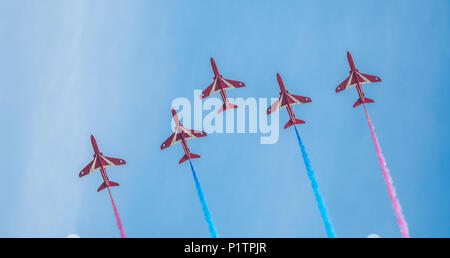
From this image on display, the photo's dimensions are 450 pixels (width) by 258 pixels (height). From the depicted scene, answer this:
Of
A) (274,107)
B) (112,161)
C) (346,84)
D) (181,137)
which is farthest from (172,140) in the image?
(346,84)

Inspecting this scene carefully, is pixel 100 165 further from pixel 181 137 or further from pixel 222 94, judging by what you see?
pixel 222 94

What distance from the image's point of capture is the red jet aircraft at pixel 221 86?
285 feet

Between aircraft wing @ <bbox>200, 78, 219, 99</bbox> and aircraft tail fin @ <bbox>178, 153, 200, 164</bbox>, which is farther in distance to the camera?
aircraft wing @ <bbox>200, 78, 219, 99</bbox>

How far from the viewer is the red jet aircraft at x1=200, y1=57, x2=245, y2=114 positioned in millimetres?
86812

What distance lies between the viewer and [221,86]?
8700cm

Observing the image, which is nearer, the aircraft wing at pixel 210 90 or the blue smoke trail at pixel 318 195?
the blue smoke trail at pixel 318 195

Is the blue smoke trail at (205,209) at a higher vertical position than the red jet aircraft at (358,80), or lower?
lower

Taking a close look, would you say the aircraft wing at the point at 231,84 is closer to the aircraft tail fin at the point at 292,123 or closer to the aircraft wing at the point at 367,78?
the aircraft tail fin at the point at 292,123

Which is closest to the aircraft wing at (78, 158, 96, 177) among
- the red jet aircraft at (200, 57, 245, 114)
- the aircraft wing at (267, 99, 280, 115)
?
the red jet aircraft at (200, 57, 245, 114)

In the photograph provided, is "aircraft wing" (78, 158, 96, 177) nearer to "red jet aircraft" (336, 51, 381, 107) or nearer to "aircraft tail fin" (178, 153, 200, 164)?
"aircraft tail fin" (178, 153, 200, 164)

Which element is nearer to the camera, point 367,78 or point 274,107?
point 367,78

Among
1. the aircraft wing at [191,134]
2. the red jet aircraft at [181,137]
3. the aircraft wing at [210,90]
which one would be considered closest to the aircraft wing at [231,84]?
the aircraft wing at [210,90]
